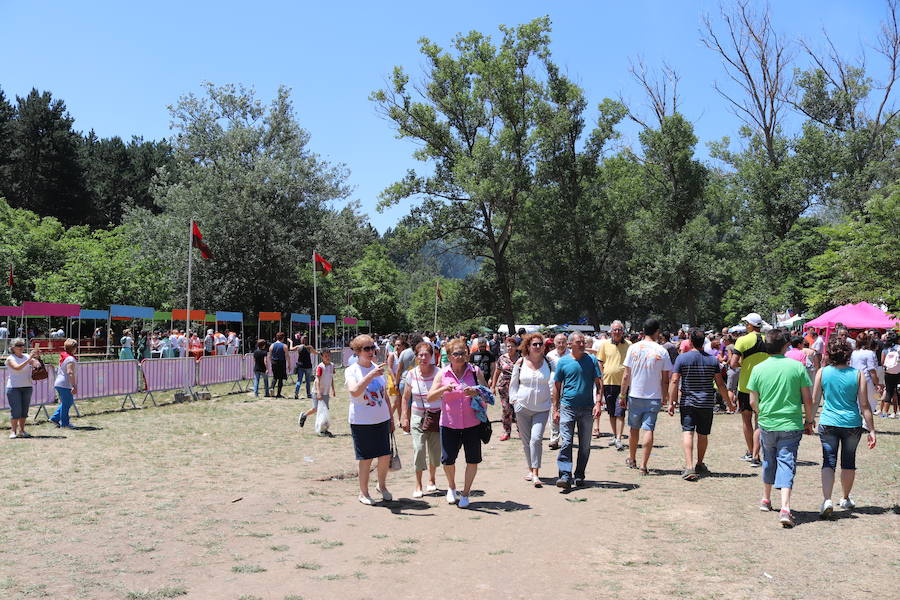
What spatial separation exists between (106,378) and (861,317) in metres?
21.0

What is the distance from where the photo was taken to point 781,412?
757 cm

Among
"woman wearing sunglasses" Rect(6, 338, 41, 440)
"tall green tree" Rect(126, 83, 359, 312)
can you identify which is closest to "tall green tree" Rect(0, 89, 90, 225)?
"tall green tree" Rect(126, 83, 359, 312)

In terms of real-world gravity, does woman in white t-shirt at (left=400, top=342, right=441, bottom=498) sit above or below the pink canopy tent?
below

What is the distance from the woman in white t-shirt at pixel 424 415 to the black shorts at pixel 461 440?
42 centimetres

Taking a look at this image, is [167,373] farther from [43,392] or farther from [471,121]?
[471,121]

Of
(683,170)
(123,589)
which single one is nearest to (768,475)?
(123,589)

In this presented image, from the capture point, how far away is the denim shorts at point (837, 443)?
766cm

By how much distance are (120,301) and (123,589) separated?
37285 millimetres

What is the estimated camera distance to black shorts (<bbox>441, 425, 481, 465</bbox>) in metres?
8.23

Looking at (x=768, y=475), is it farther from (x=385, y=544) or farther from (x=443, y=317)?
(x=443, y=317)

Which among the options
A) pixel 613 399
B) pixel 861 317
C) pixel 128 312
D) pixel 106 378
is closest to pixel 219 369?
pixel 128 312

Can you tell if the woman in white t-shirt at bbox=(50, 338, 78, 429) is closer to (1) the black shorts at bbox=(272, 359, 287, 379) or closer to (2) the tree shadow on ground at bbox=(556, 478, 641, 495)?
(1) the black shorts at bbox=(272, 359, 287, 379)

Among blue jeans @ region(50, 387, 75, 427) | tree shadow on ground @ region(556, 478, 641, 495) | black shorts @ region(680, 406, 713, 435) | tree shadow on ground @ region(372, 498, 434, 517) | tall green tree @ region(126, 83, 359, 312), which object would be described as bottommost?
tree shadow on ground @ region(372, 498, 434, 517)

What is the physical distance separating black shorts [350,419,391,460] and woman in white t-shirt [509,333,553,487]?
5.80ft
